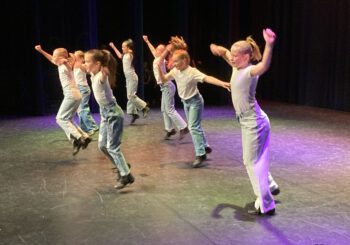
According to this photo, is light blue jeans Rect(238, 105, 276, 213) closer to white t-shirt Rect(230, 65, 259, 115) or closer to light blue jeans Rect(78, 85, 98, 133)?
white t-shirt Rect(230, 65, 259, 115)

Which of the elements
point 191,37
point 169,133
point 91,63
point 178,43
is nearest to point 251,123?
point 91,63

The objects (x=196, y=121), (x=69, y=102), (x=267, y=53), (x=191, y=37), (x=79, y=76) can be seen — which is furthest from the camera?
(x=191, y=37)

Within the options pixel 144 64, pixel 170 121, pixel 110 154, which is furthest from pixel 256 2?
pixel 110 154

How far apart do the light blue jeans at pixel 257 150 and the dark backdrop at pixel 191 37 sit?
7466mm

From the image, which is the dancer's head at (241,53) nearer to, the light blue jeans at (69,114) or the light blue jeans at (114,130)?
the light blue jeans at (114,130)

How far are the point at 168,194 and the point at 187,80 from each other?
166 centimetres

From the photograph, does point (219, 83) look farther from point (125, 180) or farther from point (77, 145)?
point (77, 145)

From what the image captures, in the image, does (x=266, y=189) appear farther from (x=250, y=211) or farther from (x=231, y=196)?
(x=231, y=196)

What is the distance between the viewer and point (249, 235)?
3.51 meters

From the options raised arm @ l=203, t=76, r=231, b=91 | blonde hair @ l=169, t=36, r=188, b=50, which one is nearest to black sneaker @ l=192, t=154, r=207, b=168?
raised arm @ l=203, t=76, r=231, b=91

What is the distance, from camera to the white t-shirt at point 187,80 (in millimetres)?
5578

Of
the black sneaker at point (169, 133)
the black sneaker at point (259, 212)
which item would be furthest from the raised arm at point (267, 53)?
the black sneaker at point (169, 133)

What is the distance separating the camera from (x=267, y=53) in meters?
3.46

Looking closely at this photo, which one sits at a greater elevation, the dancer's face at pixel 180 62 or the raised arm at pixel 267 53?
the raised arm at pixel 267 53
